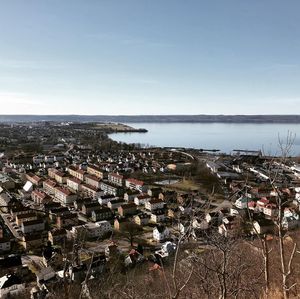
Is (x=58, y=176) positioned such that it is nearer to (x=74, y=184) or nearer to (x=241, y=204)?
(x=74, y=184)

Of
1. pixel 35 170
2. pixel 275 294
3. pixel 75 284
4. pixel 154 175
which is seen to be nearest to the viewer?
pixel 275 294

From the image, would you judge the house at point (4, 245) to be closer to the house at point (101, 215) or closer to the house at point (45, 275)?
the house at point (45, 275)

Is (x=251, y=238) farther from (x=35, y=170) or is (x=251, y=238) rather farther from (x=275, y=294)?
(x=35, y=170)

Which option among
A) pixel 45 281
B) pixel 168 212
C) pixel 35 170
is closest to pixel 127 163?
pixel 35 170

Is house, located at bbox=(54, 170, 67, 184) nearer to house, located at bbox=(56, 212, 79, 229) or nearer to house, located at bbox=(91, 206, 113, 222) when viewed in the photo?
house, located at bbox=(91, 206, 113, 222)

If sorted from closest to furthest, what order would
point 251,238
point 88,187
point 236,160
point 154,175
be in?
point 251,238 → point 88,187 → point 154,175 → point 236,160

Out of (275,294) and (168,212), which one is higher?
(275,294)
